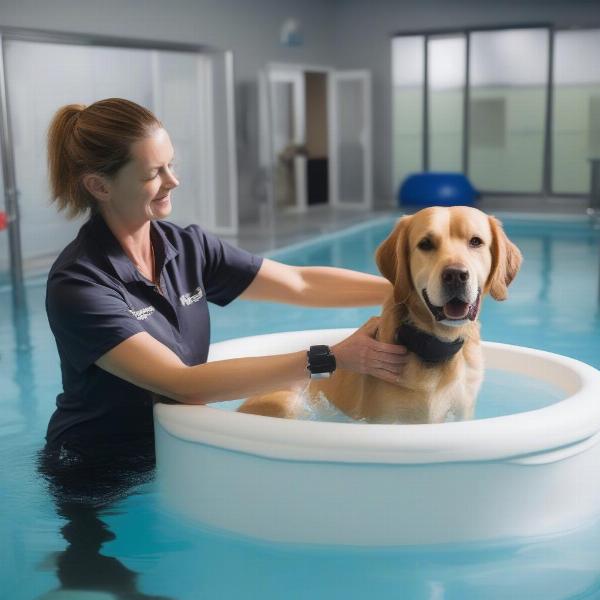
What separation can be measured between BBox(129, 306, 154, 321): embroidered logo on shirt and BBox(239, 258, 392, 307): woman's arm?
1.71 feet

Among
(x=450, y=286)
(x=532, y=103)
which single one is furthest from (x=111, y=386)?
(x=532, y=103)

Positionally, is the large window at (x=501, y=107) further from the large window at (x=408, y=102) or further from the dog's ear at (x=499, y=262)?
the dog's ear at (x=499, y=262)

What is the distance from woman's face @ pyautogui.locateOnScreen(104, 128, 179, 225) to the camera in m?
2.55

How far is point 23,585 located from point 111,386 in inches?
24.2

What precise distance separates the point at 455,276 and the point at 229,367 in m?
0.66

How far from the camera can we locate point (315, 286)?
123 inches

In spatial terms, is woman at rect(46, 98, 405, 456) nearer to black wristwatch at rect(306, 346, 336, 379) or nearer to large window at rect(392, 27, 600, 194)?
black wristwatch at rect(306, 346, 336, 379)

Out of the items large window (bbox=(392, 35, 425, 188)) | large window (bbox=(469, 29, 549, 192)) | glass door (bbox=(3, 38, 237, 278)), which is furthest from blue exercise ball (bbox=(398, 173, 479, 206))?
glass door (bbox=(3, 38, 237, 278))

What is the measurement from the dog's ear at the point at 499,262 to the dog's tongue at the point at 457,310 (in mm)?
182

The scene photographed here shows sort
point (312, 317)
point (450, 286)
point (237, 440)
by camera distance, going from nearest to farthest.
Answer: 1. point (450, 286)
2. point (237, 440)
3. point (312, 317)

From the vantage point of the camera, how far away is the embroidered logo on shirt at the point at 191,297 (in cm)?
276

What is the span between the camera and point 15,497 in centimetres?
308

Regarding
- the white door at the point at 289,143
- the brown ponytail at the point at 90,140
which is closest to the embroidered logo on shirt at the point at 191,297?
the brown ponytail at the point at 90,140

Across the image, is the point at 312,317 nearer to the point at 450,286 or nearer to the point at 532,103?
the point at 450,286
